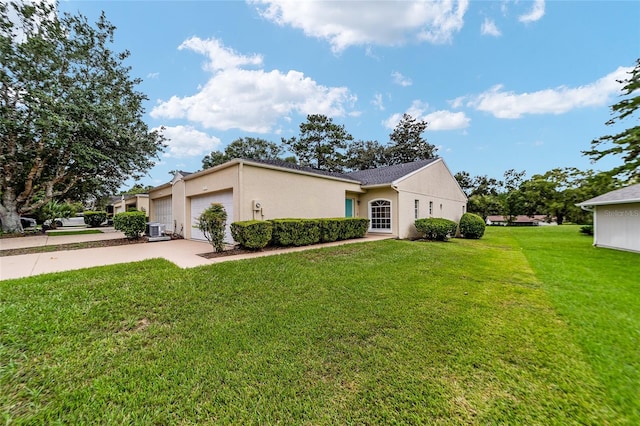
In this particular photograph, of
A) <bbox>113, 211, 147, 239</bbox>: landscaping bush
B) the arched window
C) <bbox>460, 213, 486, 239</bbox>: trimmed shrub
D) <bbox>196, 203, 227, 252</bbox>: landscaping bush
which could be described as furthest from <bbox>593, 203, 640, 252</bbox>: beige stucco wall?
<bbox>113, 211, 147, 239</bbox>: landscaping bush

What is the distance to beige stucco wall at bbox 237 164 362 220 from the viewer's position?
908cm

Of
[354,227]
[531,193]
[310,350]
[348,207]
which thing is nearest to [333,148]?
[348,207]

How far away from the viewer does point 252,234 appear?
810 cm

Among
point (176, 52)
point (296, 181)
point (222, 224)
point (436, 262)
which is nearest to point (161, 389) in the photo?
point (222, 224)

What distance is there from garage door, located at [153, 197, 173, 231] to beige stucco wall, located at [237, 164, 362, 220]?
8927mm

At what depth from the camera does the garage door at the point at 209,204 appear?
9867 millimetres

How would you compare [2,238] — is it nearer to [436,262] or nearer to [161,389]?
[161,389]

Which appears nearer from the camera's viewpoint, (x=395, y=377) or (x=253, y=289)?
(x=395, y=377)

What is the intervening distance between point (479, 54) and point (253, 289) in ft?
52.8

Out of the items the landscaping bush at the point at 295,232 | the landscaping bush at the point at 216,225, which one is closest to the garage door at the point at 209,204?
the landscaping bush at the point at 216,225

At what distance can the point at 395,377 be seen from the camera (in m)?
2.56

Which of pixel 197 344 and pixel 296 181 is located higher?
pixel 296 181

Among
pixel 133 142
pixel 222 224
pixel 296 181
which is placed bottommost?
pixel 222 224

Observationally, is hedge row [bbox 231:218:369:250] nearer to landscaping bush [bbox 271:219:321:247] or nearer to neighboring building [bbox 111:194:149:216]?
landscaping bush [bbox 271:219:321:247]
